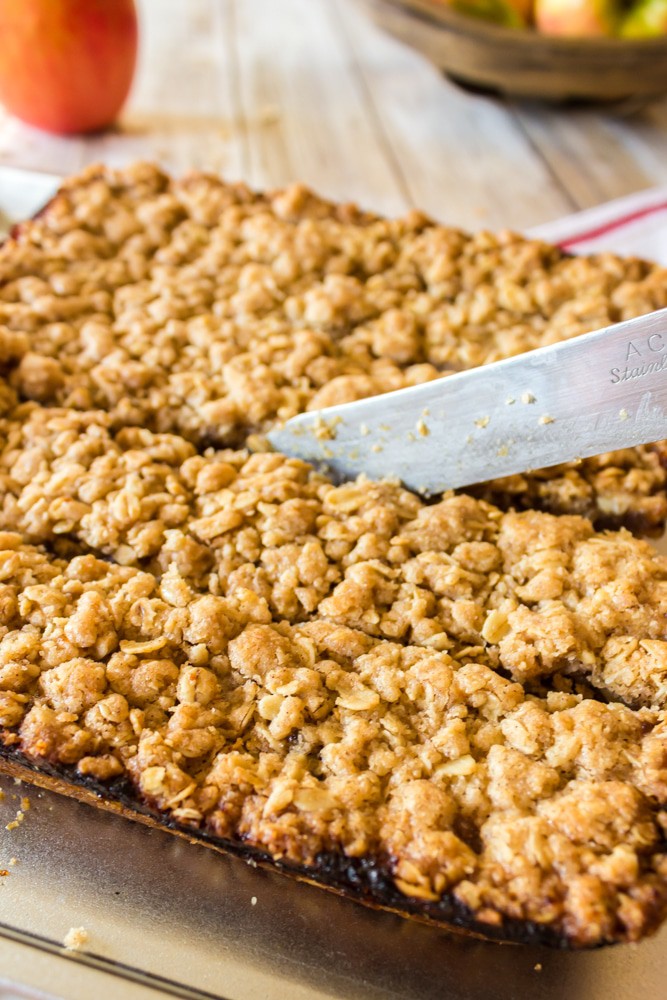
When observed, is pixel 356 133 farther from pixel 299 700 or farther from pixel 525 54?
pixel 299 700

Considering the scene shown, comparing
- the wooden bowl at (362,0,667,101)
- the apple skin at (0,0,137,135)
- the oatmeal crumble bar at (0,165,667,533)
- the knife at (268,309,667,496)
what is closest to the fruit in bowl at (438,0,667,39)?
the wooden bowl at (362,0,667,101)

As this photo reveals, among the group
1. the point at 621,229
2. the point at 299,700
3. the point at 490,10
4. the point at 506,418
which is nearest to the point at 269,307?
the point at 506,418

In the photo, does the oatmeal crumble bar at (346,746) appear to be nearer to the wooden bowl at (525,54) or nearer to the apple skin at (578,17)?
the wooden bowl at (525,54)

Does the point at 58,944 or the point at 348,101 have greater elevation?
the point at 348,101

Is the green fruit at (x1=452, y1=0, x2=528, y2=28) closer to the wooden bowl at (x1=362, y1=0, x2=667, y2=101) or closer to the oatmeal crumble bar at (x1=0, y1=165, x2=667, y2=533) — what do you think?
the wooden bowl at (x1=362, y1=0, x2=667, y2=101)

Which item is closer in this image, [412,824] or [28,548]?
[412,824]

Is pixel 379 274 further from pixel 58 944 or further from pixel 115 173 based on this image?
pixel 58 944

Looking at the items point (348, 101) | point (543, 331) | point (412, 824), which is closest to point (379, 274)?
point (543, 331)

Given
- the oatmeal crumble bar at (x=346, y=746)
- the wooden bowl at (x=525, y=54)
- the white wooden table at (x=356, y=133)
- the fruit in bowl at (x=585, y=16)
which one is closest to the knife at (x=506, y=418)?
the oatmeal crumble bar at (x=346, y=746)
